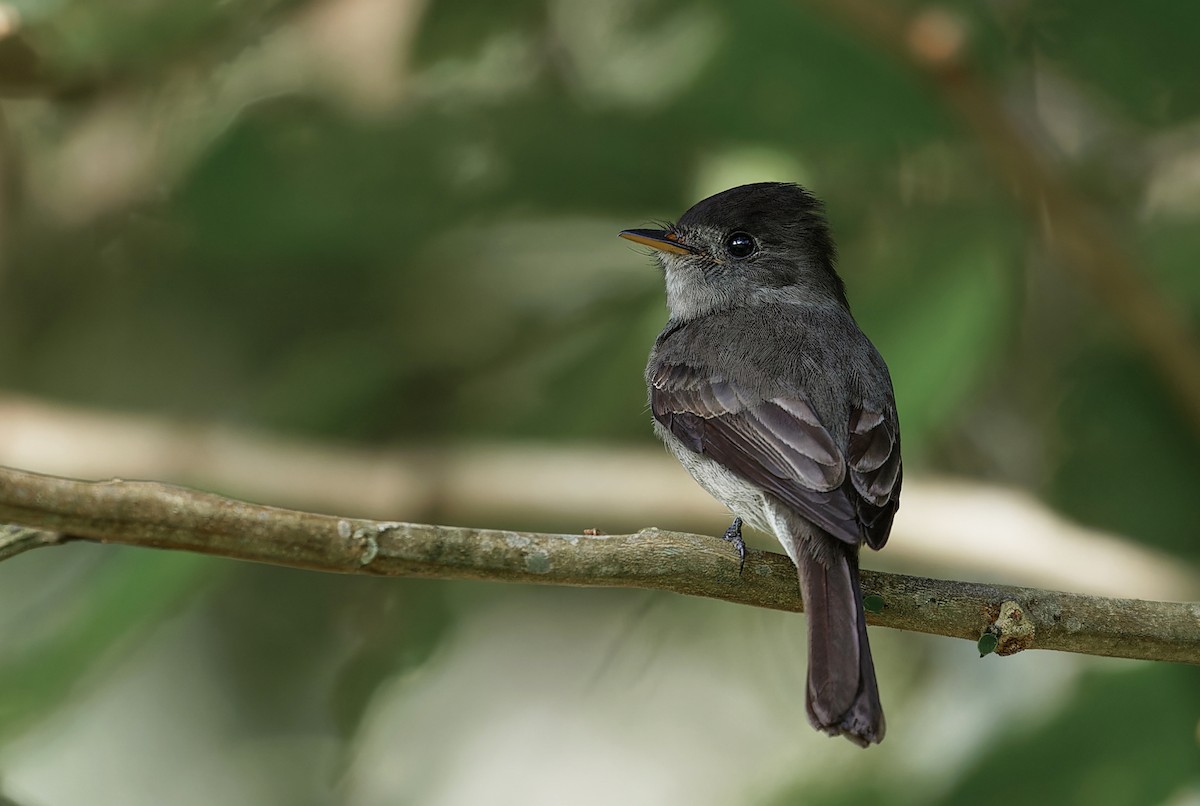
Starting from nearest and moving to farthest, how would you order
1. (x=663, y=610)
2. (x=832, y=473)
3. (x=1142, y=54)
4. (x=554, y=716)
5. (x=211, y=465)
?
1. (x=832, y=473)
2. (x=1142, y=54)
3. (x=663, y=610)
4. (x=211, y=465)
5. (x=554, y=716)

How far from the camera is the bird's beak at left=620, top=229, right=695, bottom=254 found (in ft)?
12.9

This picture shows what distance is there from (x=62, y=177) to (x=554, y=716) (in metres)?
2.51

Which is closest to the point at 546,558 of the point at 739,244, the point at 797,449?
the point at 797,449

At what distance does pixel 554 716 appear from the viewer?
4.90 m

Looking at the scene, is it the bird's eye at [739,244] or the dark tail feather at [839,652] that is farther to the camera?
the bird's eye at [739,244]

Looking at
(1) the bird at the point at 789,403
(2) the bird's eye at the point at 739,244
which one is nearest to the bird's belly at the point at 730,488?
(1) the bird at the point at 789,403

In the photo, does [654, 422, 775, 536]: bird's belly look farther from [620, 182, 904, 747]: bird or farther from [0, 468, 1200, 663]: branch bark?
[0, 468, 1200, 663]: branch bark

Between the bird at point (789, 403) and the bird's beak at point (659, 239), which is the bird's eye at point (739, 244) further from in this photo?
the bird's beak at point (659, 239)

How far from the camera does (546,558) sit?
243cm

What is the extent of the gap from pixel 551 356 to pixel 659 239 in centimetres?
88

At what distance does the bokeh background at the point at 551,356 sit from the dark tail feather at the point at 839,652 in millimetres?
675

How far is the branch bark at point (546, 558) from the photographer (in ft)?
6.84

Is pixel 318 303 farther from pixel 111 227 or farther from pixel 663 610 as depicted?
pixel 663 610

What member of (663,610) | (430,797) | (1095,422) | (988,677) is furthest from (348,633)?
(1095,422)
